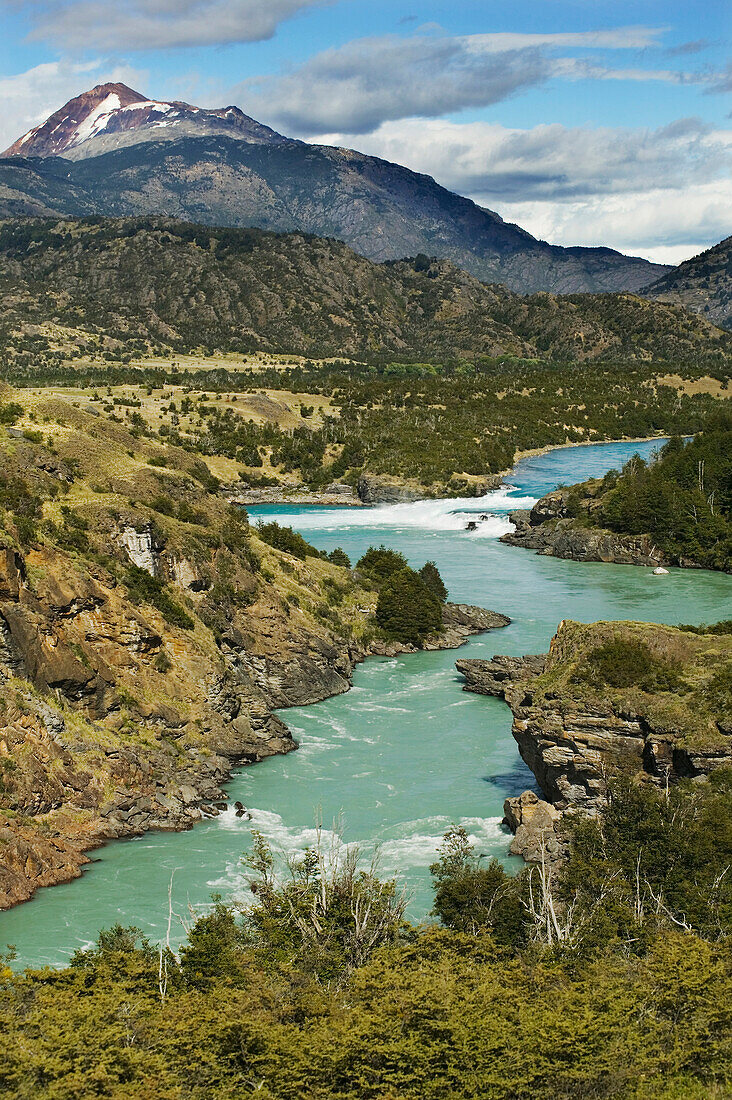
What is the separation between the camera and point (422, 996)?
1995 centimetres

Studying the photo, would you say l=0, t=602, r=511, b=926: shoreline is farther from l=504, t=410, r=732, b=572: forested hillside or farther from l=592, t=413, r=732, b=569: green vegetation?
l=592, t=413, r=732, b=569: green vegetation

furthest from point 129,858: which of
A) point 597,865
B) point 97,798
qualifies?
point 597,865

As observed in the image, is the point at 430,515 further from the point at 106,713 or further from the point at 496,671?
the point at 106,713

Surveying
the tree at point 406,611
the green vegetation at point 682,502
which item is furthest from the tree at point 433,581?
the green vegetation at point 682,502

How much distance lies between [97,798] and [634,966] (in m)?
19.0

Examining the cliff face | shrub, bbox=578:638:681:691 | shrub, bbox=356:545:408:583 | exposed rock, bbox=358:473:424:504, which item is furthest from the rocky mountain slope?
exposed rock, bbox=358:473:424:504

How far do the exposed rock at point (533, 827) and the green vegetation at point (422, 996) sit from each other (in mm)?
2790

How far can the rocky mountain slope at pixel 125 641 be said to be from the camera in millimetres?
34875

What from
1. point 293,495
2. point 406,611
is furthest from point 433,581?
point 293,495

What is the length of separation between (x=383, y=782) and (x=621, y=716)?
34.2 feet

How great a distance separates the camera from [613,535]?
89.1 m

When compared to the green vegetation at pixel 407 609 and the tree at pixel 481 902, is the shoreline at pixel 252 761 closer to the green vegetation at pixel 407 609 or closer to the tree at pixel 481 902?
the green vegetation at pixel 407 609

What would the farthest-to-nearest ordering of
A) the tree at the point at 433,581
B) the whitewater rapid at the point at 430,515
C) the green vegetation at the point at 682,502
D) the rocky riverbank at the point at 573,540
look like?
the whitewater rapid at the point at 430,515 < the rocky riverbank at the point at 573,540 < the green vegetation at the point at 682,502 < the tree at the point at 433,581

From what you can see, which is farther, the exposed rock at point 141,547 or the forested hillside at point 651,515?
the forested hillside at point 651,515
